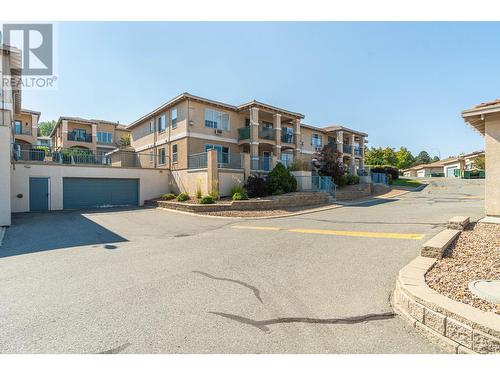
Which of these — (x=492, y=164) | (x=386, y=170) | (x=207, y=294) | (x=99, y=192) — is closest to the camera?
(x=207, y=294)

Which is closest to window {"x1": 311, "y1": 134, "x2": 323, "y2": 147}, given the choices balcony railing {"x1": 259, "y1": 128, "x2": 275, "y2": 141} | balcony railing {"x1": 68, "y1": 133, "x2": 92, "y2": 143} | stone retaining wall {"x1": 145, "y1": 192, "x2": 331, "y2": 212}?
balcony railing {"x1": 259, "y1": 128, "x2": 275, "y2": 141}

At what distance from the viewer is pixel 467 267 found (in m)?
4.82

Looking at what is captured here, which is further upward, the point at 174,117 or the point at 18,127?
the point at 18,127

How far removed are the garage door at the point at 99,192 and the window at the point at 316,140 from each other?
21253mm

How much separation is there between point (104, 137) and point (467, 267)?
4235 cm

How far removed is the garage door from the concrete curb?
20902mm

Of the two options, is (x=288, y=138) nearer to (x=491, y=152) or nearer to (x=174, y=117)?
(x=174, y=117)

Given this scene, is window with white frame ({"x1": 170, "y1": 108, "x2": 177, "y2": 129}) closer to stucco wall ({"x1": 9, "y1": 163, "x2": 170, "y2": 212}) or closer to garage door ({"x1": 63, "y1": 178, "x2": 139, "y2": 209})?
stucco wall ({"x1": 9, "y1": 163, "x2": 170, "y2": 212})

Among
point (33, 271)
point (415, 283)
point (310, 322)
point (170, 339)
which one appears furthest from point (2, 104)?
point (415, 283)

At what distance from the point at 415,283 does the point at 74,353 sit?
176 inches

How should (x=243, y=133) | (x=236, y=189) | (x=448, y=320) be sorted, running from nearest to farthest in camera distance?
1. (x=448, y=320)
2. (x=236, y=189)
3. (x=243, y=133)

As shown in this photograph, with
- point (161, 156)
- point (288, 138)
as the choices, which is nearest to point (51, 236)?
point (161, 156)

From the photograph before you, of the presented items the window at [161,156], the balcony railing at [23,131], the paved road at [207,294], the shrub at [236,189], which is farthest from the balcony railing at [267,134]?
the balcony railing at [23,131]

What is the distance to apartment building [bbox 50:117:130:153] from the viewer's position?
109ft
